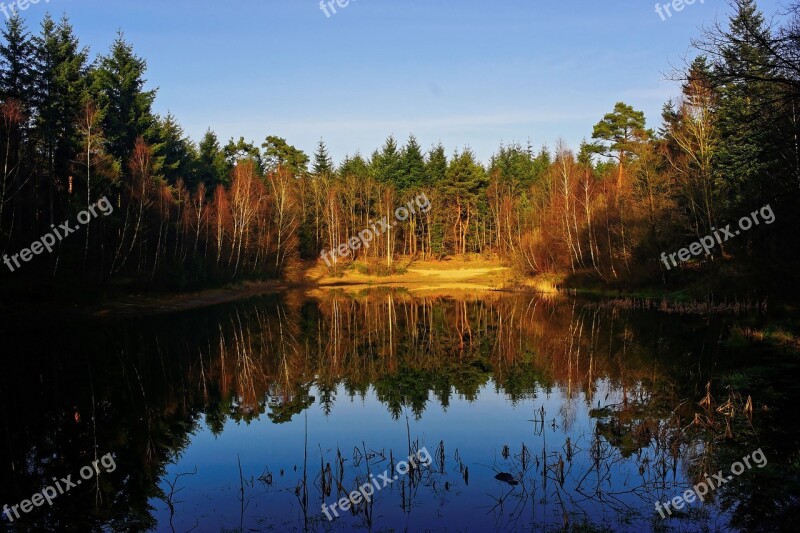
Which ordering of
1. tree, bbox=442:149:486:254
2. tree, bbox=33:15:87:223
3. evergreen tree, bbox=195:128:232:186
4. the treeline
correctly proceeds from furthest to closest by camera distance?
1. tree, bbox=442:149:486:254
2. evergreen tree, bbox=195:128:232:186
3. tree, bbox=33:15:87:223
4. the treeline

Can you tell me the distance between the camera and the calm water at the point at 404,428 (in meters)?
7.04

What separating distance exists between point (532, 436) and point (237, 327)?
1893 centimetres

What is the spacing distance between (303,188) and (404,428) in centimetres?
5997

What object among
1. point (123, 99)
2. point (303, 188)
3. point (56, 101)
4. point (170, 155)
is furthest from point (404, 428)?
point (303, 188)

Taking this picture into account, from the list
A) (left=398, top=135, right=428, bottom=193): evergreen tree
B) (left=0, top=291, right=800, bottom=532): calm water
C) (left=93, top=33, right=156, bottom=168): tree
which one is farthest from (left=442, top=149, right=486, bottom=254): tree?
(left=0, top=291, right=800, bottom=532): calm water

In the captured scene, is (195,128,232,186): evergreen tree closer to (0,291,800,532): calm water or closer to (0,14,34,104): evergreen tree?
(0,14,34,104): evergreen tree

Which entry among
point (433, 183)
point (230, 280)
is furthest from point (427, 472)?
point (433, 183)

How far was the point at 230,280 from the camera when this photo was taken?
4584cm

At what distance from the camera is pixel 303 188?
68.3 m

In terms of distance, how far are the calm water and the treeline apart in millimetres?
6039

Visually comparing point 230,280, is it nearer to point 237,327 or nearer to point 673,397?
point 237,327

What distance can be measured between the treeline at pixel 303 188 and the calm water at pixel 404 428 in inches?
238

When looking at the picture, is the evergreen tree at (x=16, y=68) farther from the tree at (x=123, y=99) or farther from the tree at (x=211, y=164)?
the tree at (x=211, y=164)

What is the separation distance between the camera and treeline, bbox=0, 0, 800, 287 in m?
16.7
